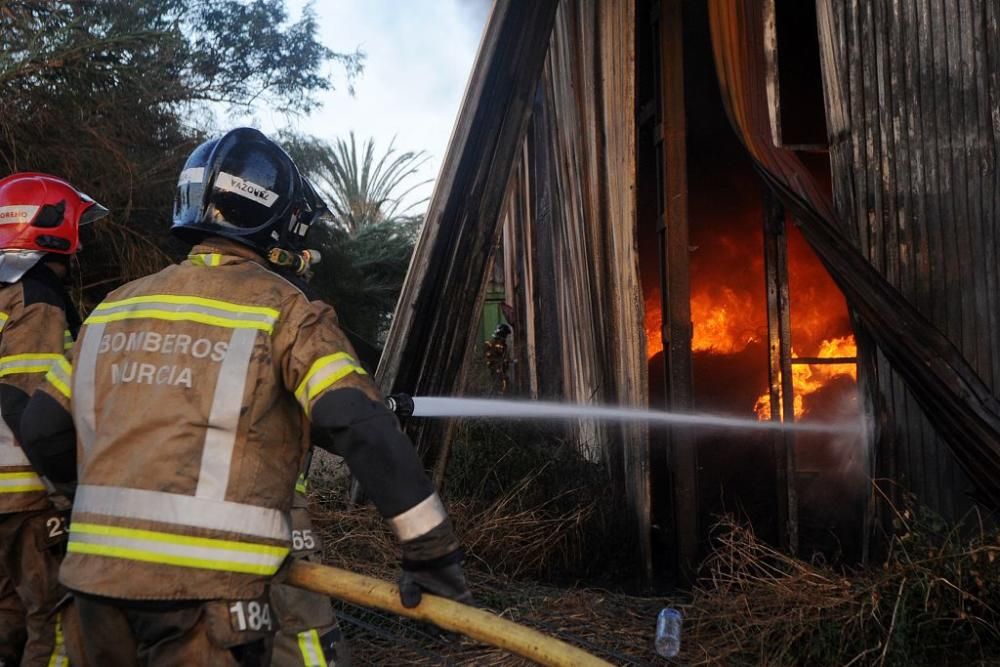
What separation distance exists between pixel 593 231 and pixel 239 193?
161 inches

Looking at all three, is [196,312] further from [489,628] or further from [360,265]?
[360,265]

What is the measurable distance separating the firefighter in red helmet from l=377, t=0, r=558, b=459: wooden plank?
2381 millimetres

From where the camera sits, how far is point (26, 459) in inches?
143

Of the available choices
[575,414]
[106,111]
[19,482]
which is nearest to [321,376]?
[19,482]

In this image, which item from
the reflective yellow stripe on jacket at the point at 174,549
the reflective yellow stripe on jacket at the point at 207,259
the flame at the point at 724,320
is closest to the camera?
the reflective yellow stripe on jacket at the point at 174,549

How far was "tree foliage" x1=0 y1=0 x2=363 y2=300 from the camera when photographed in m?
8.79

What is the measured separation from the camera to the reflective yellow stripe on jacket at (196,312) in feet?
7.38

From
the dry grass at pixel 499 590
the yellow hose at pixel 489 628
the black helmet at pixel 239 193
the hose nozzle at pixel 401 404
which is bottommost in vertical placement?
the dry grass at pixel 499 590

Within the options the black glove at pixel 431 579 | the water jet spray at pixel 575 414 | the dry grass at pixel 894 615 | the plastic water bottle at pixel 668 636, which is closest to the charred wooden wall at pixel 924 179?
the water jet spray at pixel 575 414

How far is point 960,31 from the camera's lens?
495 cm

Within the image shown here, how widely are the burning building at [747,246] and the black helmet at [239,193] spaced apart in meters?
2.99

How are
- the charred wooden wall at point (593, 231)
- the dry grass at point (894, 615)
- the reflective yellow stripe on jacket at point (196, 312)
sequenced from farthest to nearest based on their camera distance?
the charred wooden wall at point (593, 231), the dry grass at point (894, 615), the reflective yellow stripe on jacket at point (196, 312)

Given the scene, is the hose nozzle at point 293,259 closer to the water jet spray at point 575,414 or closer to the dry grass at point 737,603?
the water jet spray at point 575,414

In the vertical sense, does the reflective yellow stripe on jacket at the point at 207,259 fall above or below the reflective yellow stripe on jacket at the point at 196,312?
above
